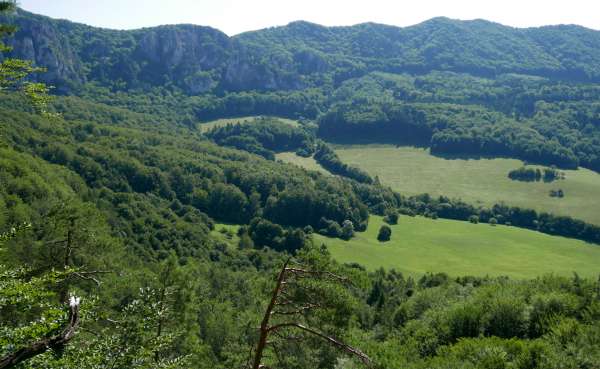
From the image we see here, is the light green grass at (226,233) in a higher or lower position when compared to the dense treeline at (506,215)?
lower

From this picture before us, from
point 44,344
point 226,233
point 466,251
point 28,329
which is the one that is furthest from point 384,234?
point 44,344

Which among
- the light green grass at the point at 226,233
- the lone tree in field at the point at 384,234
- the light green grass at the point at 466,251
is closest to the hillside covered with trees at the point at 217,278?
the light green grass at the point at 226,233

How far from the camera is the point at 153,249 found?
12112 cm

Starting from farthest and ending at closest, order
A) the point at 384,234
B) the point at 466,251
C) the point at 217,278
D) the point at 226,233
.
A: the point at 384,234 < the point at 226,233 < the point at 466,251 < the point at 217,278

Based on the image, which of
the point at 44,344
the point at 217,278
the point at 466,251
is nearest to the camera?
the point at 44,344

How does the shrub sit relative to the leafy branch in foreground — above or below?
below

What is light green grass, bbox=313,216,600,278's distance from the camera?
431 ft

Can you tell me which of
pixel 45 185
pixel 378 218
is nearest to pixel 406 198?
pixel 378 218

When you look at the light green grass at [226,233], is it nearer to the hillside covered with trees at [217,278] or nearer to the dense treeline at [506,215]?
the hillside covered with trees at [217,278]

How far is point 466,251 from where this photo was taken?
146875mm

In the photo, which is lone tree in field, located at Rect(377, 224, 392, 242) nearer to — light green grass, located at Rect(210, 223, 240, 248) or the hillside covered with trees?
the hillside covered with trees

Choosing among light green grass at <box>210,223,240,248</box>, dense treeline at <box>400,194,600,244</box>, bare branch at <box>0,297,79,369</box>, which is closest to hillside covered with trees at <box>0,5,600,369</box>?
bare branch at <box>0,297,79,369</box>

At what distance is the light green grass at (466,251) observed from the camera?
431 ft

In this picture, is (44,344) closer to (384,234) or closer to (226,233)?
(226,233)
